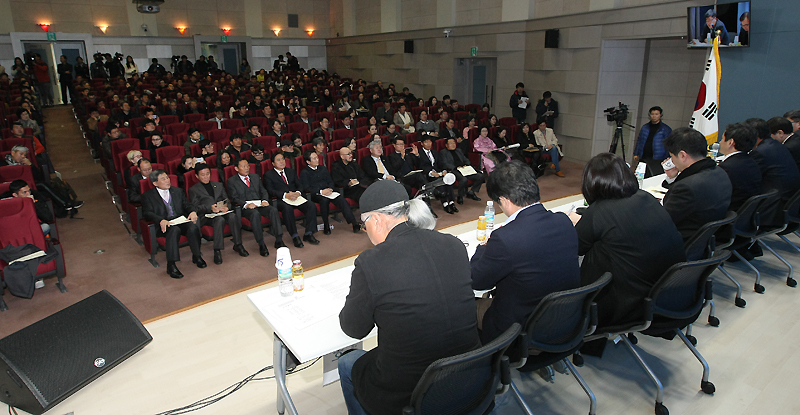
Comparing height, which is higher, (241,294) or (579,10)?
(579,10)

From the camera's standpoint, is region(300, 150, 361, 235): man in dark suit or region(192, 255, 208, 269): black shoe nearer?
region(192, 255, 208, 269): black shoe

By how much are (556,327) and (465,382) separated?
2.47 feet

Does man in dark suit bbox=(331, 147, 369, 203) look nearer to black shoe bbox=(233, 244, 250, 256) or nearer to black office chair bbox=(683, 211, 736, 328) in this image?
black shoe bbox=(233, 244, 250, 256)

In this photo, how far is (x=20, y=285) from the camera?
4.31m

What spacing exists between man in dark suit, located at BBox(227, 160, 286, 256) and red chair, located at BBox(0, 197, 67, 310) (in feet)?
6.21

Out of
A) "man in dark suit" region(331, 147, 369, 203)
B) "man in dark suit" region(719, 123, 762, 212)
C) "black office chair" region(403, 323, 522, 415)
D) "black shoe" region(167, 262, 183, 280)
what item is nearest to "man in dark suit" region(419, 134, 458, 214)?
"man in dark suit" region(331, 147, 369, 203)

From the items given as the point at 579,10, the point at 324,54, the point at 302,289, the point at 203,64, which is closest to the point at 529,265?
the point at 302,289

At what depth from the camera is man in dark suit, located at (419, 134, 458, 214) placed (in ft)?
22.9

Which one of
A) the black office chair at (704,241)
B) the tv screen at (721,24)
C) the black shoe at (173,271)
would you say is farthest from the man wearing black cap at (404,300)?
the tv screen at (721,24)

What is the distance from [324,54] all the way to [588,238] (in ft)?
66.9

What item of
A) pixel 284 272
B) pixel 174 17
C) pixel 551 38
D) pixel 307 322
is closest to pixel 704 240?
pixel 307 322

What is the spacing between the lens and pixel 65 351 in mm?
2885

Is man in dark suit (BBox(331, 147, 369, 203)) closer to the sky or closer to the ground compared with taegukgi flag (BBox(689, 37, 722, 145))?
closer to the ground

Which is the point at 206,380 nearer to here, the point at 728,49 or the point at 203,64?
the point at 728,49
